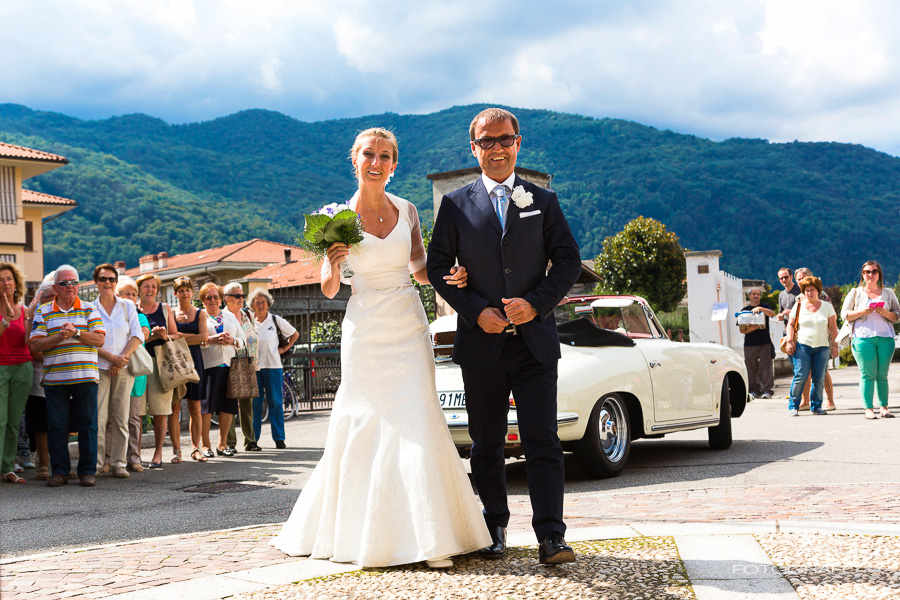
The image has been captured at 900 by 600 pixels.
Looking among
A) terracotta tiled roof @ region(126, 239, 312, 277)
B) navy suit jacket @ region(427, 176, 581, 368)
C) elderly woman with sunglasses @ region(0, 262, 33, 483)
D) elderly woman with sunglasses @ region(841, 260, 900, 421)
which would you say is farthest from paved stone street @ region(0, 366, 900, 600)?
terracotta tiled roof @ region(126, 239, 312, 277)

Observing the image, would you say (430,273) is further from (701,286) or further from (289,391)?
(701,286)

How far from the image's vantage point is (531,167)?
107188mm

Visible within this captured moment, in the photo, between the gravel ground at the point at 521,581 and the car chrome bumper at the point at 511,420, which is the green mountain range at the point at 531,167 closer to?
the car chrome bumper at the point at 511,420

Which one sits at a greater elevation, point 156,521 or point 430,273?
point 430,273

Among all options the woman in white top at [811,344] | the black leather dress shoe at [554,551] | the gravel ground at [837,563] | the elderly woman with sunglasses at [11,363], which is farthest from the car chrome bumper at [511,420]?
the woman in white top at [811,344]

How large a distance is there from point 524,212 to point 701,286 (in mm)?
22314

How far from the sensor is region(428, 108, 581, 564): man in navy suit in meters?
4.62

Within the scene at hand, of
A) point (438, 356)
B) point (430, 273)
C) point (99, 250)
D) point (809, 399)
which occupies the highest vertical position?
point (99, 250)

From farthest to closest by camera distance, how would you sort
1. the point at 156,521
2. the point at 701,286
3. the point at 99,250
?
the point at 99,250 → the point at 701,286 → the point at 156,521

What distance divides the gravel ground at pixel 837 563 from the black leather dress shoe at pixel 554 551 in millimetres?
996

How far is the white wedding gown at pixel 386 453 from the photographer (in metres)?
4.62

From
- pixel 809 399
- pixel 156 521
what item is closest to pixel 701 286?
pixel 809 399

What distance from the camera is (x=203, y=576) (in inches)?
184

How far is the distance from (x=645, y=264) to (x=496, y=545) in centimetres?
4466
